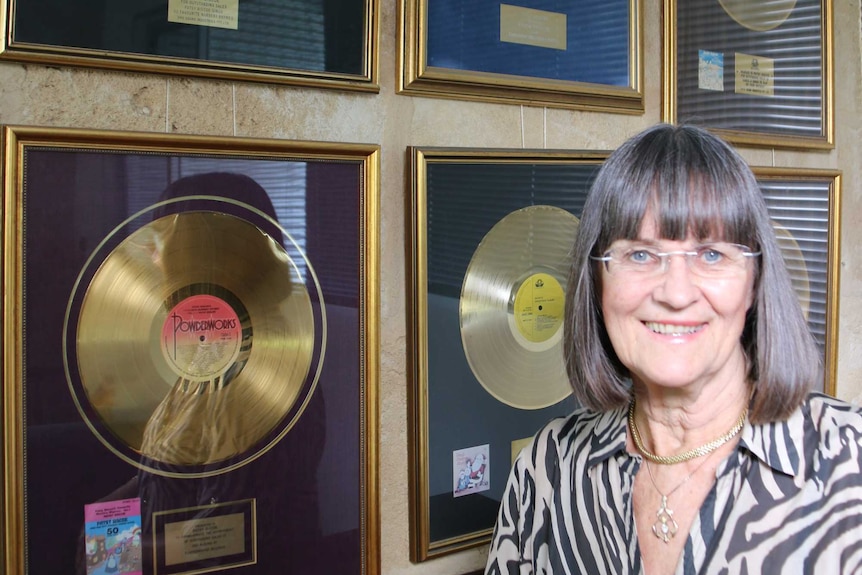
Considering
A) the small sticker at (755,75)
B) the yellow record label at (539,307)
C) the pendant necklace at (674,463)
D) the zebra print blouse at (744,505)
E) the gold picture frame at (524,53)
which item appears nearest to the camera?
the zebra print blouse at (744,505)

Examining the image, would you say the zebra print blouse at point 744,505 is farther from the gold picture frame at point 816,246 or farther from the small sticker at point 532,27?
the gold picture frame at point 816,246

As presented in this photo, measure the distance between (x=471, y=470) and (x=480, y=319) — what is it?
26 centimetres

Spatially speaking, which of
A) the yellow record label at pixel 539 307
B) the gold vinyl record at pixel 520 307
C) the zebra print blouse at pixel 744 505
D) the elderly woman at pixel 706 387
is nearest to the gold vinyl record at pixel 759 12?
the gold vinyl record at pixel 520 307

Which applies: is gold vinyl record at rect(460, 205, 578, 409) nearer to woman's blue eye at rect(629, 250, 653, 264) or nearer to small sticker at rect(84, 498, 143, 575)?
woman's blue eye at rect(629, 250, 653, 264)

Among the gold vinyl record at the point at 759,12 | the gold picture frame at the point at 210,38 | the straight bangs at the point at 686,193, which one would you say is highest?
the gold vinyl record at the point at 759,12

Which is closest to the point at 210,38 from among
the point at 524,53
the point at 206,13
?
the point at 206,13

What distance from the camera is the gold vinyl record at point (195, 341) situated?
3.82 feet

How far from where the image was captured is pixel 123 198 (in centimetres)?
116

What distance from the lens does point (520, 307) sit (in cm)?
157

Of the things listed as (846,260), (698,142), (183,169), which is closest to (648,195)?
(698,142)

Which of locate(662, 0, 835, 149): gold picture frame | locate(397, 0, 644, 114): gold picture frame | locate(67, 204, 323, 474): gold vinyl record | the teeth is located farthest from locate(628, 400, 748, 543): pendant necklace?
locate(662, 0, 835, 149): gold picture frame

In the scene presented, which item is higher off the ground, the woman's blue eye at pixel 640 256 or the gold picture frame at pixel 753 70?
the gold picture frame at pixel 753 70

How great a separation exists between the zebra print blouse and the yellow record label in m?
0.31

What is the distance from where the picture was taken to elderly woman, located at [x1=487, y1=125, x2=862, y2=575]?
1047 millimetres
